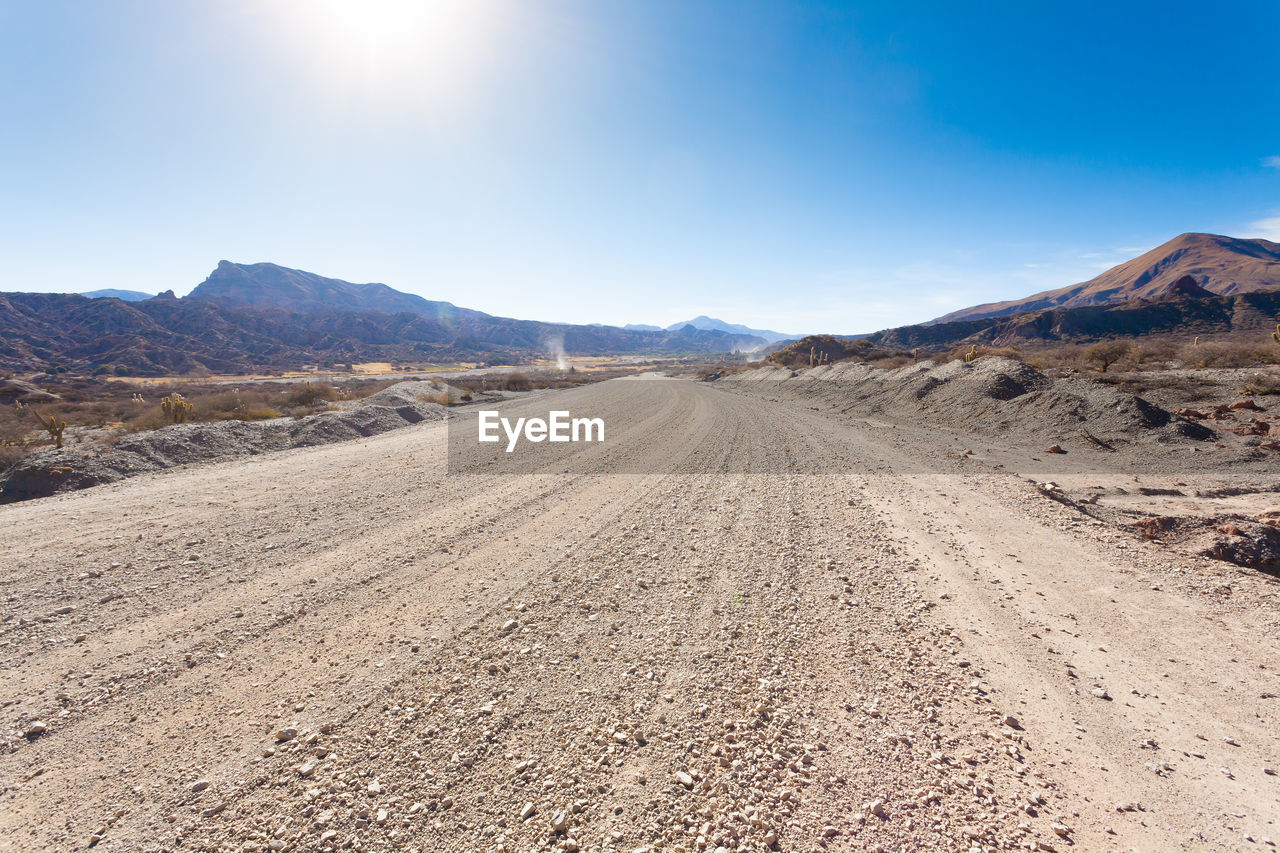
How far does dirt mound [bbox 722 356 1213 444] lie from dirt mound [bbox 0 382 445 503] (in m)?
19.8

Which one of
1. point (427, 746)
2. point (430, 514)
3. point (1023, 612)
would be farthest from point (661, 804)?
point (430, 514)

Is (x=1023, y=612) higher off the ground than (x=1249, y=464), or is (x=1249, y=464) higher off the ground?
(x=1249, y=464)

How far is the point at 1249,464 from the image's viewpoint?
9.16 metres

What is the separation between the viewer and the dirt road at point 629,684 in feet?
8.09

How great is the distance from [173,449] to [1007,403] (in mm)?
23624

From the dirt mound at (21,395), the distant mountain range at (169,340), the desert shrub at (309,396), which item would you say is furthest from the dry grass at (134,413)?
the distant mountain range at (169,340)

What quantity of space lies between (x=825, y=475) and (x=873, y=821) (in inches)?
292

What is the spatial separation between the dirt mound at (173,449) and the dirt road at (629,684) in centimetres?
271

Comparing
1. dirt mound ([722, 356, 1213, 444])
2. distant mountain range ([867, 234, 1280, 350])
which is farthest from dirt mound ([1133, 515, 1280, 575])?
distant mountain range ([867, 234, 1280, 350])

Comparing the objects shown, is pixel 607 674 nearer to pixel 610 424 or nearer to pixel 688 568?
pixel 688 568

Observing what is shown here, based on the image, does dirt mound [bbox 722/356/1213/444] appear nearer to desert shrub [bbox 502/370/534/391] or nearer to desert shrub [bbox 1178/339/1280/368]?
desert shrub [bbox 1178/339/1280/368]

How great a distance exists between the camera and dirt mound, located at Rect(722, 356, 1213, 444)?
11781 millimetres

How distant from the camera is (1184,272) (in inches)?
5103

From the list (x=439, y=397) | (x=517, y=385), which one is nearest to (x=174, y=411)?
(x=439, y=397)
